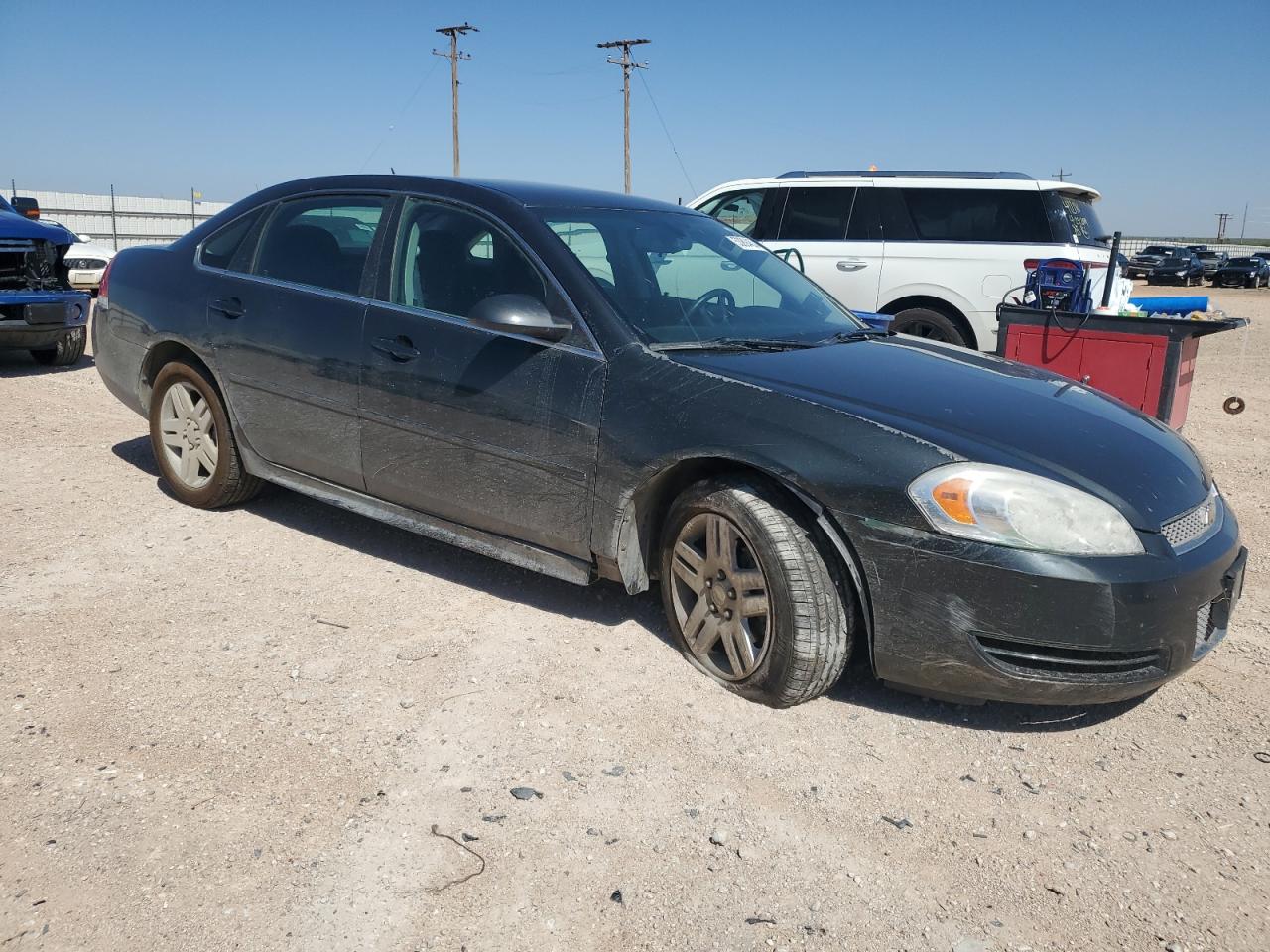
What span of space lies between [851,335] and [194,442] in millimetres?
3190

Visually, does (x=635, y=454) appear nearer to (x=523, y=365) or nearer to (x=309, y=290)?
(x=523, y=365)

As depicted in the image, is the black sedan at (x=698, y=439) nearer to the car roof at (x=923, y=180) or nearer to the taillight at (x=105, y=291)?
the taillight at (x=105, y=291)

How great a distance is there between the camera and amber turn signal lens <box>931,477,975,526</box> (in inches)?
115

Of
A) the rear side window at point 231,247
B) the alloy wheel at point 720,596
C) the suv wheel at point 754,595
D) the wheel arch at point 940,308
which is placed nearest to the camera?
the suv wheel at point 754,595

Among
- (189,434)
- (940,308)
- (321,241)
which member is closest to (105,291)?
(189,434)

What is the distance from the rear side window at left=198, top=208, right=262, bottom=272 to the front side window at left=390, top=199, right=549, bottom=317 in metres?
1.02

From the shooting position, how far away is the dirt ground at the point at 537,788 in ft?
7.79

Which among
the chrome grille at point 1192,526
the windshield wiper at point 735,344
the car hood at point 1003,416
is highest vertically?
the windshield wiper at point 735,344

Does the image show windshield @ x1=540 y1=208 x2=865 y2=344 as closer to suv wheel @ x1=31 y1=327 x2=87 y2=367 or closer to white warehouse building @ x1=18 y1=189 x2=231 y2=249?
suv wheel @ x1=31 y1=327 x2=87 y2=367

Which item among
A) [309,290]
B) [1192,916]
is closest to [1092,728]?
[1192,916]

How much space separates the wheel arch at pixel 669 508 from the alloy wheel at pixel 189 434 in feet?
8.07

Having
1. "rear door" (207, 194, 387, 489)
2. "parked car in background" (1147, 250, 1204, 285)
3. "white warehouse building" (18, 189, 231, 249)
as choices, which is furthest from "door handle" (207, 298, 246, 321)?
"parked car in background" (1147, 250, 1204, 285)

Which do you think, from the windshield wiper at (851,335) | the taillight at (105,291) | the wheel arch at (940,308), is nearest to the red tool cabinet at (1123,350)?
the windshield wiper at (851,335)

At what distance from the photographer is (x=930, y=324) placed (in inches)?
359
